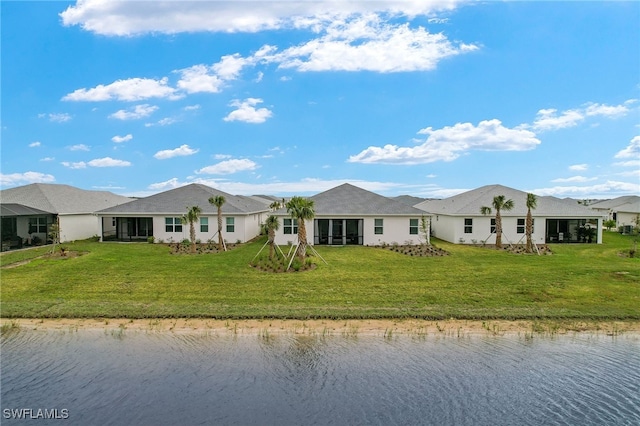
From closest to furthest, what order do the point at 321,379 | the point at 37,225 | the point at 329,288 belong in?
the point at 321,379, the point at 329,288, the point at 37,225

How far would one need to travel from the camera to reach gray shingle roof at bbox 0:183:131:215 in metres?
34.6

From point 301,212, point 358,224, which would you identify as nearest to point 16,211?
point 301,212

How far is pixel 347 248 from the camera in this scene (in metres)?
30.4

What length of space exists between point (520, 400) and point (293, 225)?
23.9 meters

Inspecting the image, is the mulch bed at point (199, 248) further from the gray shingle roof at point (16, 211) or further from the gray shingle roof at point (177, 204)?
the gray shingle roof at point (16, 211)

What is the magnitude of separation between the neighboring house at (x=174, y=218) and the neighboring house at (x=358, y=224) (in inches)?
134

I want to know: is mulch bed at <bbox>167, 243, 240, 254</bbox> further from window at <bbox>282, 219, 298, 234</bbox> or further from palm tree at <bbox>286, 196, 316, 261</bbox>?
palm tree at <bbox>286, 196, 316, 261</bbox>

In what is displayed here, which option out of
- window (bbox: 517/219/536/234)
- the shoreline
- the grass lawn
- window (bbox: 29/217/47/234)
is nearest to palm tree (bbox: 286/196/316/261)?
the grass lawn

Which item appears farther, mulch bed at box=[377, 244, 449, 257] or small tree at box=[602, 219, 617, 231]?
small tree at box=[602, 219, 617, 231]

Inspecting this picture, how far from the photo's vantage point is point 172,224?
33344 mm

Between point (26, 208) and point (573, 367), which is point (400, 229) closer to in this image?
point (573, 367)

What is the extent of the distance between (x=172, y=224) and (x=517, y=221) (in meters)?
27.0

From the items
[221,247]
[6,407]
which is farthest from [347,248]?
[6,407]

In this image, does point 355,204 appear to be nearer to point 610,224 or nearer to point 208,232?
point 208,232
